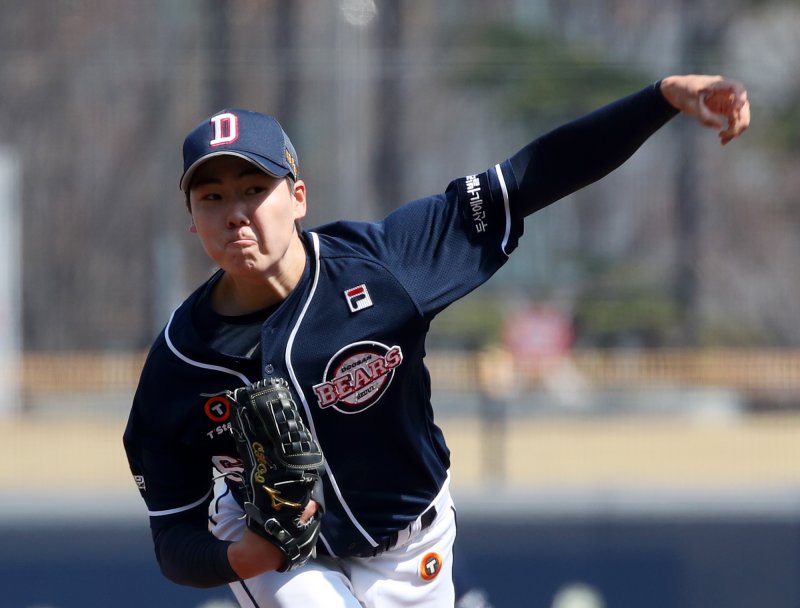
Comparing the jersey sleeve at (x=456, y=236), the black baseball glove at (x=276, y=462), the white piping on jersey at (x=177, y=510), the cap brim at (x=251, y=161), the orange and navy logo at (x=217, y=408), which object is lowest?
the white piping on jersey at (x=177, y=510)

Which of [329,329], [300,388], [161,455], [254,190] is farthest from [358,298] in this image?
[161,455]

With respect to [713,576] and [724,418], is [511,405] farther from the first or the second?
[713,576]

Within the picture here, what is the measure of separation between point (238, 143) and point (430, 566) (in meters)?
1.16

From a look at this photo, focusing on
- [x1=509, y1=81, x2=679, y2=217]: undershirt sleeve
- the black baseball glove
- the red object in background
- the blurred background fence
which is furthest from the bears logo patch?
the red object in background

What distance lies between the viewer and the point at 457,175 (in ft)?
48.6

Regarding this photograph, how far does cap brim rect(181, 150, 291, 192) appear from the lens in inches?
104

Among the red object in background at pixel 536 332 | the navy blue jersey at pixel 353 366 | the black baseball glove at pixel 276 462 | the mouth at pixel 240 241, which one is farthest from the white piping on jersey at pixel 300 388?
the red object in background at pixel 536 332

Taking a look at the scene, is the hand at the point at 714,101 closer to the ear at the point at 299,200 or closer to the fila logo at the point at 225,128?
the ear at the point at 299,200

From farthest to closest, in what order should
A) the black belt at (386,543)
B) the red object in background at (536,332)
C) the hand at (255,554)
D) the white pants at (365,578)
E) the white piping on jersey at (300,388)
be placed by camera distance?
the red object in background at (536,332)
the black belt at (386,543)
the white pants at (365,578)
the white piping on jersey at (300,388)
the hand at (255,554)

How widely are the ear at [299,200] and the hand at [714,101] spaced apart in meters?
0.84

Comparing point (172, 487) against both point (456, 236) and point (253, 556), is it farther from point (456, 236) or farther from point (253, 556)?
point (456, 236)

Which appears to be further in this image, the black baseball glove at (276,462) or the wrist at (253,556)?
the wrist at (253,556)

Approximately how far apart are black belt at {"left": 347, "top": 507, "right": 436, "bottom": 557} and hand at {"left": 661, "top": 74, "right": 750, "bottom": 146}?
3.65 feet

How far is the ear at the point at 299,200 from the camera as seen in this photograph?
2.83 meters
